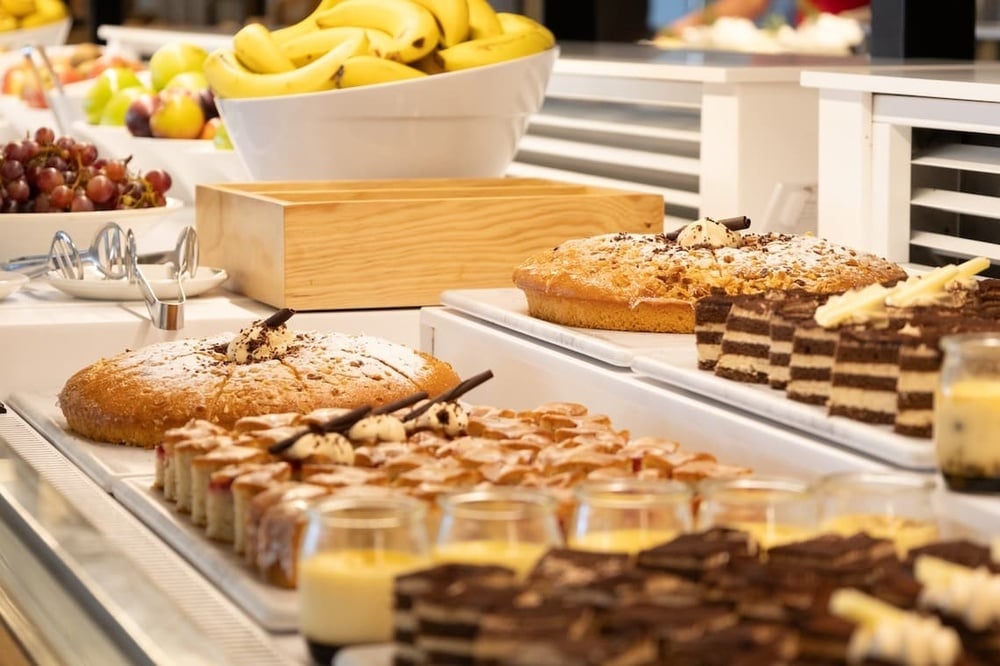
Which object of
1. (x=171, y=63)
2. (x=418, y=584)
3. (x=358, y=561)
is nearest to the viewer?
(x=418, y=584)

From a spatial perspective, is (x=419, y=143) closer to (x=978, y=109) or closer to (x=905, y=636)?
(x=978, y=109)

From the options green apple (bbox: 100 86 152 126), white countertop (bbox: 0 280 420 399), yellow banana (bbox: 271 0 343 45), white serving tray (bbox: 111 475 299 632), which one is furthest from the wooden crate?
green apple (bbox: 100 86 152 126)

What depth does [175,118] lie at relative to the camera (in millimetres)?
4637

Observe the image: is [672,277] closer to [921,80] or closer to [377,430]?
[377,430]

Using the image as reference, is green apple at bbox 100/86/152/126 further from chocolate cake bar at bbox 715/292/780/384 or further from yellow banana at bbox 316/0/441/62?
chocolate cake bar at bbox 715/292/780/384

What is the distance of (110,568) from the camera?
1.71 meters

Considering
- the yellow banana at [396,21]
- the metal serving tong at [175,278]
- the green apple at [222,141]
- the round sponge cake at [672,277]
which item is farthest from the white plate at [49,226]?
the round sponge cake at [672,277]

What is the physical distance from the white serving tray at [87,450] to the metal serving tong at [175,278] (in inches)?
9.2

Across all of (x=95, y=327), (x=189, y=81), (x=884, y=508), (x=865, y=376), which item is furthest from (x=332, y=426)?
(x=189, y=81)

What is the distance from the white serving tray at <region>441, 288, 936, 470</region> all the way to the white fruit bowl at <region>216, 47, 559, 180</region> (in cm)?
81

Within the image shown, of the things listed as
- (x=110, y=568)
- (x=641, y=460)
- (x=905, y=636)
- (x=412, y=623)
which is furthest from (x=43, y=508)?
(x=905, y=636)

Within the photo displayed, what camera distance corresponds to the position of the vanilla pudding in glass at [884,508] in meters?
1.37

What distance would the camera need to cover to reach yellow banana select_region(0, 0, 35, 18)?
791cm

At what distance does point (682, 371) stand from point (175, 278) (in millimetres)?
1240
